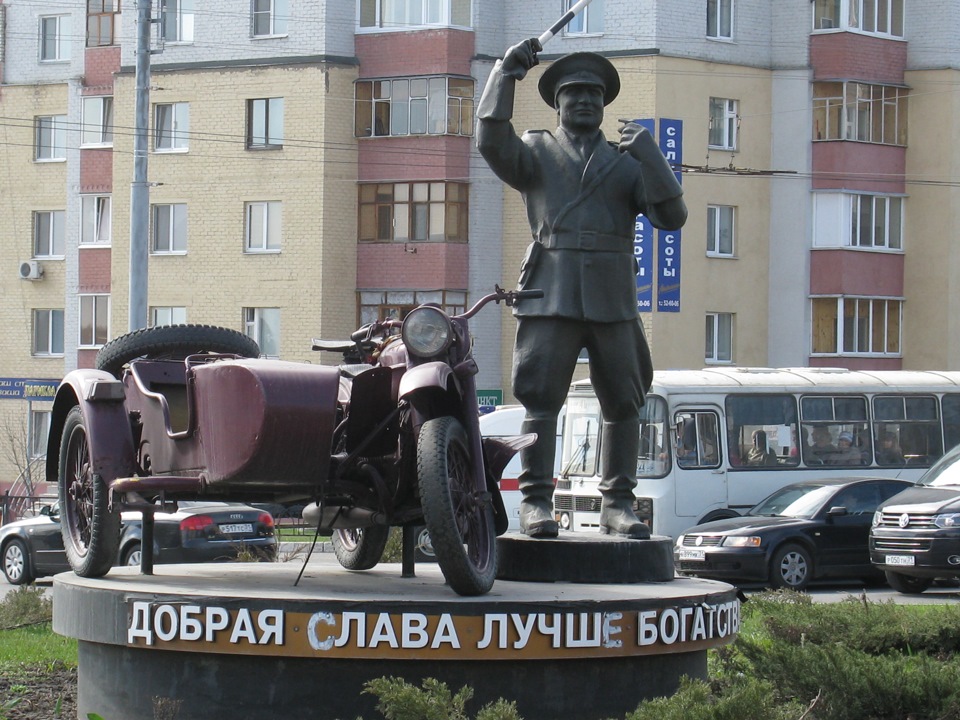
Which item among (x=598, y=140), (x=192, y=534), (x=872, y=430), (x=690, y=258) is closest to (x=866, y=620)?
(x=598, y=140)

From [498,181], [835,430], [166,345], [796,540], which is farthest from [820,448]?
[166,345]

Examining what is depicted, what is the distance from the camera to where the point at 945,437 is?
25641 millimetres

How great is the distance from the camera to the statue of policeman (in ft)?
27.1

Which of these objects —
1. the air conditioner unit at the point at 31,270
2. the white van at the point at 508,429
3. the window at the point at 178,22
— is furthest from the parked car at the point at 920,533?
the air conditioner unit at the point at 31,270

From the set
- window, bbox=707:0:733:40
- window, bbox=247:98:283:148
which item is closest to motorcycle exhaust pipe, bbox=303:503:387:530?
window, bbox=247:98:283:148

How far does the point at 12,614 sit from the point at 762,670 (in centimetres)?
729

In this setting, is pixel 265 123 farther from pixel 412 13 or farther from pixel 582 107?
pixel 582 107

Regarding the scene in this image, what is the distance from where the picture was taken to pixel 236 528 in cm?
1853

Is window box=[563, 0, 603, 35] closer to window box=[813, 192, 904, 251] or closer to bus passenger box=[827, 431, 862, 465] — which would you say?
window box=[813, 192, 904, 251]

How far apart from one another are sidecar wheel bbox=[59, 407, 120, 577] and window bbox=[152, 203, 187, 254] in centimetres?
3371

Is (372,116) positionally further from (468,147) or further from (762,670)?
(762,670)

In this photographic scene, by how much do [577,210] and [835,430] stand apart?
696 inches

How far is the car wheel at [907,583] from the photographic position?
19.8 metres

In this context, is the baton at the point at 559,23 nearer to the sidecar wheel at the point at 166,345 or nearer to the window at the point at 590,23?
the sidecar wheel at the point at 166,345
